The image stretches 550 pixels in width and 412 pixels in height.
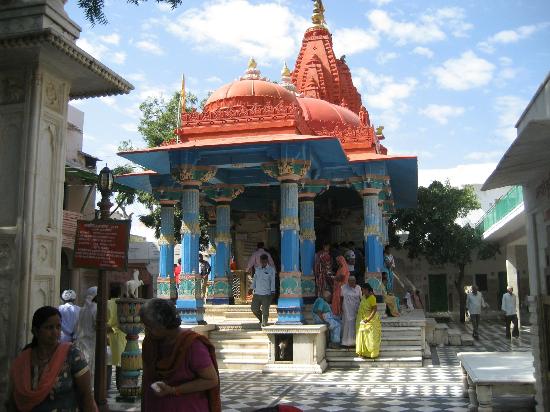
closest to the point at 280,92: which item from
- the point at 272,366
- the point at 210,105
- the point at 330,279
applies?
the point at 210,105

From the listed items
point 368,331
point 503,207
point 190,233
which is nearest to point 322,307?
point 368,331

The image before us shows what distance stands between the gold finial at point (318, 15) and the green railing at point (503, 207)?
880 cm

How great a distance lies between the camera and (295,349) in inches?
428

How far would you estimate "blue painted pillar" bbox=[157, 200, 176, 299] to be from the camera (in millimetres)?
12867

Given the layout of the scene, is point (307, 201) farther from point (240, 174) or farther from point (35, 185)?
point (35, 185)

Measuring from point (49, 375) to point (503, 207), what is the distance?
1890 centimetres

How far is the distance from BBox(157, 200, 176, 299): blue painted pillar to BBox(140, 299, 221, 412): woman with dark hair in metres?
9.44

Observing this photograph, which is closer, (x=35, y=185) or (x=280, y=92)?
(x=35, y=185)

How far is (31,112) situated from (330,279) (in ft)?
31.1

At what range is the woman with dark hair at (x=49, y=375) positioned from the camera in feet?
11.0

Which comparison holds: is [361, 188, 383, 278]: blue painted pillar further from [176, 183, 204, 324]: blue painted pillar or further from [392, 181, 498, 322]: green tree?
[392, 181, 498, 322]: green tree

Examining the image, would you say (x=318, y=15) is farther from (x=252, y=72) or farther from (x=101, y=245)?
(x=101, y=245)

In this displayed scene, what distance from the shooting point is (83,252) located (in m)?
5.98

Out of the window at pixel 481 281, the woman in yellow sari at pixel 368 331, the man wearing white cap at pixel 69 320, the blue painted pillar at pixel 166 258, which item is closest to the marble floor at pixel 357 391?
the woman in yellow sari at pixel 368 331
